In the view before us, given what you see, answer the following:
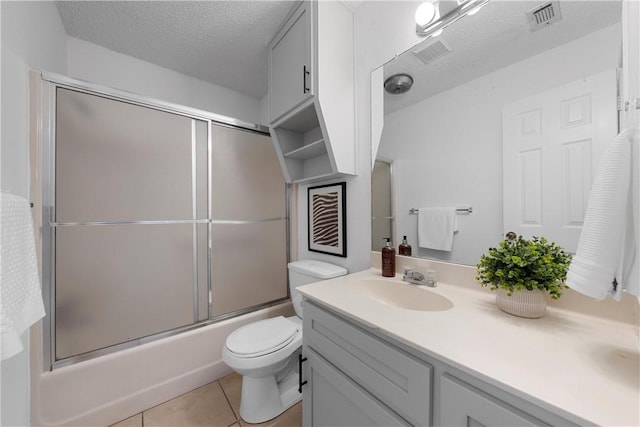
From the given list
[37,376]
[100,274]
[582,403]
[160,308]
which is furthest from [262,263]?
[582,403]

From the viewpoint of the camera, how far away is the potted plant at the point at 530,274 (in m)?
0.73

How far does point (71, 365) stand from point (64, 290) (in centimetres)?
40

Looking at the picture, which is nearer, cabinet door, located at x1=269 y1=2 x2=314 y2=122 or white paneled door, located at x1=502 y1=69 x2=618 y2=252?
white paneled door, located at x1=502 y1=69 x2=618 y2=252

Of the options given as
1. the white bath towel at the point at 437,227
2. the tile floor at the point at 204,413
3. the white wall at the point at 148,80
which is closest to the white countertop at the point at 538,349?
the white bath towel at the point at 437,227

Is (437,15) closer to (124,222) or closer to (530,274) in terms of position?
(530,274)

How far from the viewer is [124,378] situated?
4.42 ft

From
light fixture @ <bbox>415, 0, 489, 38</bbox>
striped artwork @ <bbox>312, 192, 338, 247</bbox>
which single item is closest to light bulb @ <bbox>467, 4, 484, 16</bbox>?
light fixture @ <bbox>415, 0, 489, 38</bbox>

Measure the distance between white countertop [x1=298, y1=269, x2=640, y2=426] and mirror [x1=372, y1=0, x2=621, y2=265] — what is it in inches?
11.5

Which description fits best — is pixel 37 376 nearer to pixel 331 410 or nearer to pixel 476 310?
pixel 331 410

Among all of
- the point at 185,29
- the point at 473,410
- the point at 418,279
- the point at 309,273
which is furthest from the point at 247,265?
the point at 185,29

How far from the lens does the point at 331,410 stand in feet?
3.01

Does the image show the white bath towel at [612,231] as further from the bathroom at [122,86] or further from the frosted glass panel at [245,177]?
the frosted glass panel at [245,177]

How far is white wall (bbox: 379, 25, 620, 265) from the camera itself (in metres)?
0.79

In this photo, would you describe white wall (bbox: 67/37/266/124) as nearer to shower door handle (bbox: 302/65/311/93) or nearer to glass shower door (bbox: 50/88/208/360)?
glass shower door (bbox: 50/88/208/360)
